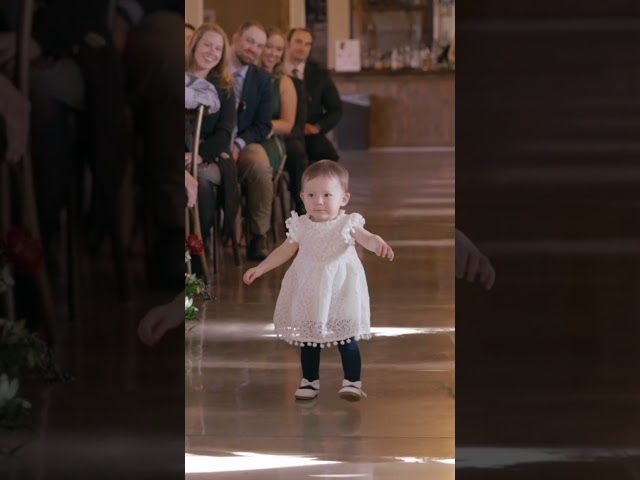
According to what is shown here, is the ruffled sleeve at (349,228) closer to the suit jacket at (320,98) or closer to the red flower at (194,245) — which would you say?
the red flower at (194,245)

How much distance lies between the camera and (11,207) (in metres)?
3.00

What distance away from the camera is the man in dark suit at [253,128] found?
836 centimetres

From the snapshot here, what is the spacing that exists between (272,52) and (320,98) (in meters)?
0.72

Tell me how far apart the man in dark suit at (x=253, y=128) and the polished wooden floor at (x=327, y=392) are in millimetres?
288

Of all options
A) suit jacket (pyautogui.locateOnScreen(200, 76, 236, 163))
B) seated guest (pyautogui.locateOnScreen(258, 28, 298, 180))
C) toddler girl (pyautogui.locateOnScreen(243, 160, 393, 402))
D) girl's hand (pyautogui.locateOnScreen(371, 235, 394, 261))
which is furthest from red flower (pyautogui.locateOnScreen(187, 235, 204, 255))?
seated guest (pyautogui.locateOnScreen(258, 28, 298, 180))

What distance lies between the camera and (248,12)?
13.7 meters

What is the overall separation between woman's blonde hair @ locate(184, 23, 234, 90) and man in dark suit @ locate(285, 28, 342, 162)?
4.47ft

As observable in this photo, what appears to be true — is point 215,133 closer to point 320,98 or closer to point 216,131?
point 216,131

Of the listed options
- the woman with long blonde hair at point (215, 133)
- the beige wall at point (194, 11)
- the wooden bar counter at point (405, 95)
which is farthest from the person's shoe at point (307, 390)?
the wooden bar counter at point (405, 95)

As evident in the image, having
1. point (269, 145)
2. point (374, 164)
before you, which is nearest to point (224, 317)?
point (269, 145)

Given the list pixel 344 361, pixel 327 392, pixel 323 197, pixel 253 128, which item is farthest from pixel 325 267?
pixel 253 128

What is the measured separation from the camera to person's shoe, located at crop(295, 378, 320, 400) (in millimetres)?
4895

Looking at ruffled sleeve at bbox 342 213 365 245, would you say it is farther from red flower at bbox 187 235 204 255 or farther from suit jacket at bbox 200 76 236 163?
suit jacket at bbox 200 76 236 163
